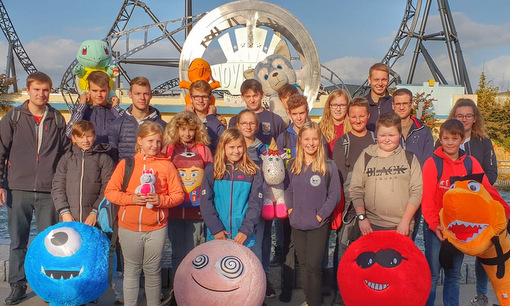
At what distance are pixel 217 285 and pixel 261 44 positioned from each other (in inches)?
407

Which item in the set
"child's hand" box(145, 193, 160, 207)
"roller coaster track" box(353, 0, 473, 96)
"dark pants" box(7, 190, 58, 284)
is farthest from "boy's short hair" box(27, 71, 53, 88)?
"roller coaster track" box(353, 0, 473, 96)

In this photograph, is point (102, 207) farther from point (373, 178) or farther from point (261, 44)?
point (261, 44)

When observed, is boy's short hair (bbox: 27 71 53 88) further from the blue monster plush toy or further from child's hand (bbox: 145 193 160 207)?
child's hand (bbox: 145 193 160 207)

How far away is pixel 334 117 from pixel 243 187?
1274 mm

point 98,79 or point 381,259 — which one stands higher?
point 98,79

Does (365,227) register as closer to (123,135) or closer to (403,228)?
(403,228)

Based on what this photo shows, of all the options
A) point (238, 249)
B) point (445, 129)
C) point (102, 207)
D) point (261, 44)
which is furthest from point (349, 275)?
point (261, 44)

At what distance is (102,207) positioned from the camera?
3.80m

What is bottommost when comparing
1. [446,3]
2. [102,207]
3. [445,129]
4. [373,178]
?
[102,207]

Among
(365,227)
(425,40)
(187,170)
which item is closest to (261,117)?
(187,170)

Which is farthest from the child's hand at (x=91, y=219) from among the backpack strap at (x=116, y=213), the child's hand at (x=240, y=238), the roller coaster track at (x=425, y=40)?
the roller coaster track at (x=425, y=40)

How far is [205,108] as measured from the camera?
473 centimetres

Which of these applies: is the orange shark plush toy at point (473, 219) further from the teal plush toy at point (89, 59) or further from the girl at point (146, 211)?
the teal plush toy at point (89, 59)

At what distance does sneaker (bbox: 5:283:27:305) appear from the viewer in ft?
13.6
